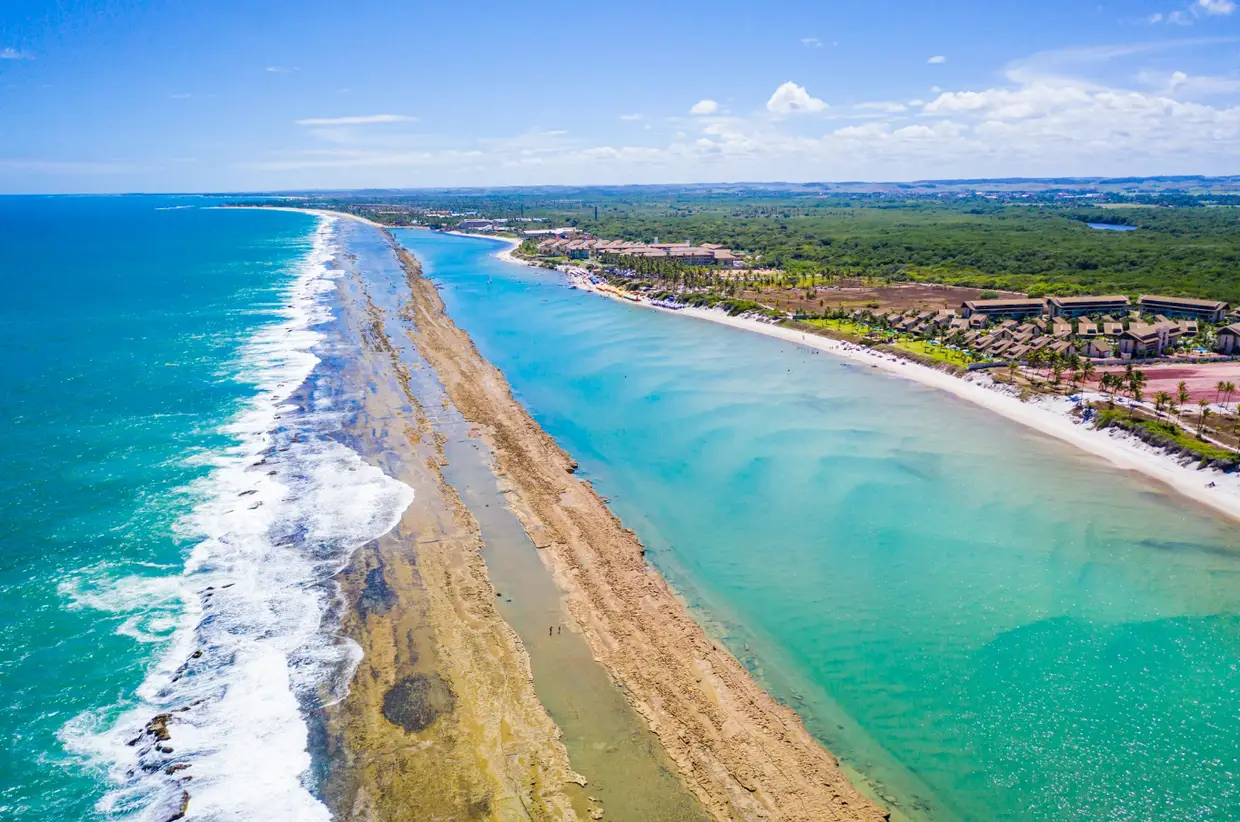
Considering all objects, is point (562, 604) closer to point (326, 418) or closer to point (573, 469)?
point (573, 469)

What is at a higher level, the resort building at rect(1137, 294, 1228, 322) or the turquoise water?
the resort building at rect(1137, 294, 1228, 322)

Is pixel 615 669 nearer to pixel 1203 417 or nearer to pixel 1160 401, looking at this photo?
pixel 1203 417

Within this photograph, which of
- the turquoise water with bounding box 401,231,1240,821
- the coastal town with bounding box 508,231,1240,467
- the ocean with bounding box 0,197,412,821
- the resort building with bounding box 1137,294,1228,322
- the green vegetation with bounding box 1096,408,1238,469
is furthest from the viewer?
the resort building with bounding box 1137,294,1228,322

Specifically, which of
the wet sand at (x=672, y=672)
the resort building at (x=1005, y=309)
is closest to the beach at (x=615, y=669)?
the wet sand at (x=672, y=672)

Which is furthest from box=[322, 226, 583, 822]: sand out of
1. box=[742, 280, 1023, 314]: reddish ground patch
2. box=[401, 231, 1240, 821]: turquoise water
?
box=[742, 280, 1023, 314]: reddish ground patch

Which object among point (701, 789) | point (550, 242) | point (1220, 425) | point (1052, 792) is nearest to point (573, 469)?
point (701, 789)

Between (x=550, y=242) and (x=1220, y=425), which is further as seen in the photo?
(x=550, y=242)

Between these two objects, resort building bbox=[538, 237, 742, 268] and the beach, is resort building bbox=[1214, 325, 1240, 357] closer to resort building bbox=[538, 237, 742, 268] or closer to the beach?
the beach
